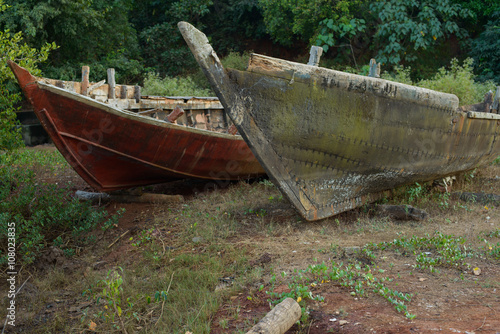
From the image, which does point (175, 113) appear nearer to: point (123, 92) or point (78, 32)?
point (123, 92)

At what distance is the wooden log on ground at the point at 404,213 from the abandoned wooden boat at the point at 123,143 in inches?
98.5

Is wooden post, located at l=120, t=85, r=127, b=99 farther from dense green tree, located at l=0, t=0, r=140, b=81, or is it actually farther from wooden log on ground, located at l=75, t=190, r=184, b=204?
dense green tree, located at l=0, t=0, r=140, b=81

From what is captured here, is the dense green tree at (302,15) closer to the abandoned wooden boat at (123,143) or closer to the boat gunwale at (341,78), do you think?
the abandoned wooden boat at (123,143)

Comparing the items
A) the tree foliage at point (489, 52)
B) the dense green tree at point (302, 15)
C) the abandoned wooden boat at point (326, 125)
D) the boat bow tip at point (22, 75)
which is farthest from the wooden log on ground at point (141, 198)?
the tree foliage at point (489, 52)

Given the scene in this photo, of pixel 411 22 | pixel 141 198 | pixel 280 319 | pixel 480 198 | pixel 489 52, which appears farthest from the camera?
pixel 489 52

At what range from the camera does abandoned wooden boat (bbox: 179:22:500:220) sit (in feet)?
13.9

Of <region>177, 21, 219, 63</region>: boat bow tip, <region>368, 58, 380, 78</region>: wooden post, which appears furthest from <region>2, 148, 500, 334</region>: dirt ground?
<region>368, 58, 380, 78</region>: wooden post

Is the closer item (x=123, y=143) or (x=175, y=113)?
(x=123, y=143)

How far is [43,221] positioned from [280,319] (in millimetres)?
3763

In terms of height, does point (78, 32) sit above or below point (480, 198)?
above

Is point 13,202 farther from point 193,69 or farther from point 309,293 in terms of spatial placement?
point 193,69

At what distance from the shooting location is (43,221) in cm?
528

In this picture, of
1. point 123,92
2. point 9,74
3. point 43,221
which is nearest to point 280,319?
point 43,221

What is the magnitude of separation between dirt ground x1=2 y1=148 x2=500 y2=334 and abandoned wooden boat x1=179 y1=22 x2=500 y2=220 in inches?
16.4
